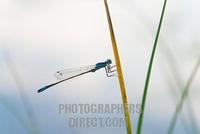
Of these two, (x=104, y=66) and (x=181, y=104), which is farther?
(x=104, y=66)

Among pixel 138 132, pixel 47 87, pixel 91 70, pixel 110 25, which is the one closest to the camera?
pixel 138 132

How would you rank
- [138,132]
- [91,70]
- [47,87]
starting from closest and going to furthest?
[138,132] → [47,87] → [91,70]

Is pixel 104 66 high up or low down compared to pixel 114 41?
down

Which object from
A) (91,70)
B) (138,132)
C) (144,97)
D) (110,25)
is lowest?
(91,70)

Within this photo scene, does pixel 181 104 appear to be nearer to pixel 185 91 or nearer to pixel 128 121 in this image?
pixel 185 91

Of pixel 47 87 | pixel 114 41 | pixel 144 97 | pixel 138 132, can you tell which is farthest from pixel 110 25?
pixel 47 87

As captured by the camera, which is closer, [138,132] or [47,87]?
[138,132]

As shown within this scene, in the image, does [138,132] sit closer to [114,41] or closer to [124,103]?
[124,103]

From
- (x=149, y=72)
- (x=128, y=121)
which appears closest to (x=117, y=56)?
(x=149, y=72)

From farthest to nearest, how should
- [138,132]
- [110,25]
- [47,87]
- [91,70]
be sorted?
1. [91,70]
2. [47,87]
3. [110,25]
4. [138,132]
